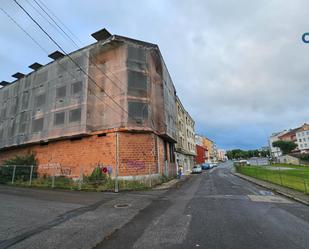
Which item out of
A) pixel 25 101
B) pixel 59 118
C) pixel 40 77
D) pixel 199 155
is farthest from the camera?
pixel 199 155

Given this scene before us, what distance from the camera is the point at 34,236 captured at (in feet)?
20.0

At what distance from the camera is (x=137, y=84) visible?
70.7 feet

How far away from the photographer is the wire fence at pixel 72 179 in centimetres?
1727

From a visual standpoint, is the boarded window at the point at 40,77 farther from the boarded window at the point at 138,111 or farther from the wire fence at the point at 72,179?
the boarded window at the point at 138,111

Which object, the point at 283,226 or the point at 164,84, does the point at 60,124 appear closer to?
the point at 164,84

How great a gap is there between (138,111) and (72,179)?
27.3 ft

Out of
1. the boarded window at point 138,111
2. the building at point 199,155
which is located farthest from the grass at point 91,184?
the building at point 199,155

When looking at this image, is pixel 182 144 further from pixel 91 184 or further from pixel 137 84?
pixel 91 184

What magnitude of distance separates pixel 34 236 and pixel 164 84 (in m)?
22.0

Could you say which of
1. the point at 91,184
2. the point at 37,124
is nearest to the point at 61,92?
the point at 37,124

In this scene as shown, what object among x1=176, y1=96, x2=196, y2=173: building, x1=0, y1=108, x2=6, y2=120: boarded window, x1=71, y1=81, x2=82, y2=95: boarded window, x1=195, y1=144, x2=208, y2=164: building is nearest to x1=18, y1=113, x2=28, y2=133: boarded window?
x1=0, y1=108, x2=6, y2=120: boarded window

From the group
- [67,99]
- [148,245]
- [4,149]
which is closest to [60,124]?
[67,99]

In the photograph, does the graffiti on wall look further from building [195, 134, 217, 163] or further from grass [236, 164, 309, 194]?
building [195, 134, 217, 163]

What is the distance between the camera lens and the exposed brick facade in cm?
1948
